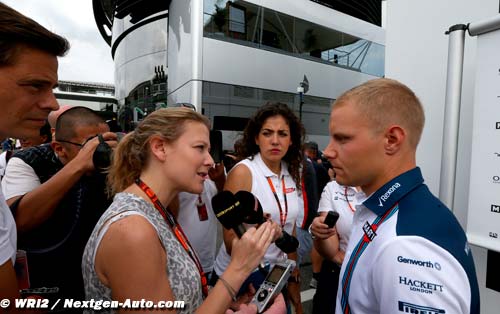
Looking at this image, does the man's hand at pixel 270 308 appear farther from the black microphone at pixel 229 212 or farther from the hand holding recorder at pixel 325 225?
the hand holding recorder at pixel 325 225

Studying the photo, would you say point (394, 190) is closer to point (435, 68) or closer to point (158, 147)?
point (158, 147)

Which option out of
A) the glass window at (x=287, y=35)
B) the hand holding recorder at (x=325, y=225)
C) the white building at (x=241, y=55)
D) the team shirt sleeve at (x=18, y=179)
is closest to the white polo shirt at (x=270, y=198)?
the hand holding recorder at (x=325, y=225)

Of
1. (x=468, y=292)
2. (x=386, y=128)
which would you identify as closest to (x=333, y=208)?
(x=386, y=128)

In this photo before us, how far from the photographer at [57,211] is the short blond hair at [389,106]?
1.46 m

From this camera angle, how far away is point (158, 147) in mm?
1689

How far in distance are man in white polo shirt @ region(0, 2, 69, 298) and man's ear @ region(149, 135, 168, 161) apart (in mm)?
504

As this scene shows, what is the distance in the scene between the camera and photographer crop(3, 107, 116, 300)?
1.80 metres

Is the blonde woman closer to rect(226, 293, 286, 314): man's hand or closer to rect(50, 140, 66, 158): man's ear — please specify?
rect(226, 293, 286, 314): man's hand

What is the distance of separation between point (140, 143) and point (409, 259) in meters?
1.35

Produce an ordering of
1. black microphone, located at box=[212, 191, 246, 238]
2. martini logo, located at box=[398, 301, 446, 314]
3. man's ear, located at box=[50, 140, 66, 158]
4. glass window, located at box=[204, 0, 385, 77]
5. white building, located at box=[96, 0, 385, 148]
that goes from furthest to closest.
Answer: glass window, located at box=[204, 0, 385, 77] → white building, located at box=[96, 0, 385, 148] → man's ear, located at box=[50, 140, 66, 158] → black microphone, located at box=[212, 191, 246, 238] → martini logo, located at box=[398, 301, 446, 314]

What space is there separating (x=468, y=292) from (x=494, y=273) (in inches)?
40.5

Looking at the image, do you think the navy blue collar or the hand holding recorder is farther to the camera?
the hand holding recorder

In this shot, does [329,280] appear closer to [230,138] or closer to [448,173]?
[448,173]

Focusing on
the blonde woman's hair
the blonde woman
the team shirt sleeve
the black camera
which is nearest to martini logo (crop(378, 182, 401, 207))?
the blonde woman
